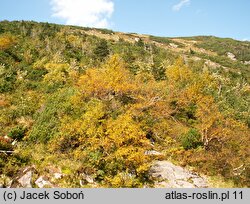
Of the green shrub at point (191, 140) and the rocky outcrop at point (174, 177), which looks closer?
the rocky outcrop at point (174, 177)

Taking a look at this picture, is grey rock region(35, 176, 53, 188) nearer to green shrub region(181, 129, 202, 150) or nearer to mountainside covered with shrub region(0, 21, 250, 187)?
mountainside covered with shrub region(0, 21, 250, 187)

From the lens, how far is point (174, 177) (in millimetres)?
16469

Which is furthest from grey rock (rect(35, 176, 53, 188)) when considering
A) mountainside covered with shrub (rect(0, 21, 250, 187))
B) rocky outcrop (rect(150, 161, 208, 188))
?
rocky outcrop (rect(150, 161, 208, 188))

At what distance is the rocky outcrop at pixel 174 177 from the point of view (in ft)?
51.4

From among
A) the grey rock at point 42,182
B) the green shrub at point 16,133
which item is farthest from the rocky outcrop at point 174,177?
the green shrub at point 16,133

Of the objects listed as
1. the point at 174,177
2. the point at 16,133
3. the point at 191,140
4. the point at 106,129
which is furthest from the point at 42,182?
the point at 191,140

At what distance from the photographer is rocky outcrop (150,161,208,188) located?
51.4ft

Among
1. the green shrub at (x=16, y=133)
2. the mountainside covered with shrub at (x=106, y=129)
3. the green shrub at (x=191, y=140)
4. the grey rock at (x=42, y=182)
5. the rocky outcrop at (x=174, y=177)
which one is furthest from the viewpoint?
the green shrub at (x=191, y=140)

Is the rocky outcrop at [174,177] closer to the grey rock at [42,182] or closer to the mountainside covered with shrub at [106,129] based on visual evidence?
the mountainside covered with shrub at [106,129]

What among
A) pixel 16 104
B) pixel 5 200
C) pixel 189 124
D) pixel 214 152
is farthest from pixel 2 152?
pixel 189 124

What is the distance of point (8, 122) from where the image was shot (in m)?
21.0

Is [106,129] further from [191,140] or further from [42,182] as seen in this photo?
[191,140]

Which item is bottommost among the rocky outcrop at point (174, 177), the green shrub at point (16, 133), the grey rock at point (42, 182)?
the rocky outcrop at point (174, 177)

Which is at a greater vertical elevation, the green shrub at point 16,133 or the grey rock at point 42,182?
the green shrub at point 16,133
